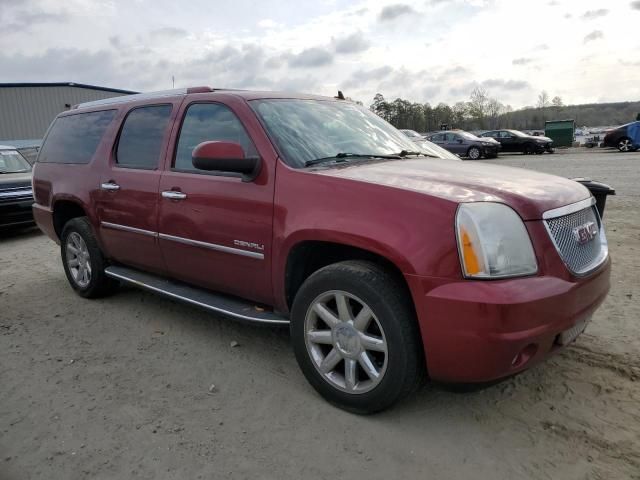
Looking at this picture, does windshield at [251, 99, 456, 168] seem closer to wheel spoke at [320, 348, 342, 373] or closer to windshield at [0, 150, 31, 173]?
wheel spoke at [320, 348, 342, 373]

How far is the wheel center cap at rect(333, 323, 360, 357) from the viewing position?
9.23 ft

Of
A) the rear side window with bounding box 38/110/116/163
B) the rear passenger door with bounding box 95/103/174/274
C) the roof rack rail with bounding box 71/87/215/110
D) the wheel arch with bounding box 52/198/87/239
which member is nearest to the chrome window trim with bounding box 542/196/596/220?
the roof rack rail with bounding box 71/87/215/110

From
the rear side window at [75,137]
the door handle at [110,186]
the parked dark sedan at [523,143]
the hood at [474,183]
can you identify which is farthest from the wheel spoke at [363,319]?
the parked dark sedan at [523,143]

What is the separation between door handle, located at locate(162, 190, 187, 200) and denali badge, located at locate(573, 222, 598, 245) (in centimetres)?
252

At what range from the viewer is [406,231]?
2.54 meters

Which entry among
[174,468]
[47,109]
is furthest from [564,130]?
[174,468]

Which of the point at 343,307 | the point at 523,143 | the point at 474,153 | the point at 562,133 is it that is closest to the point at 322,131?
the point at 343,307

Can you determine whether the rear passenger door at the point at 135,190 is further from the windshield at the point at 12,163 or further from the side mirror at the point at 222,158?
the windshield at the point at 12,163

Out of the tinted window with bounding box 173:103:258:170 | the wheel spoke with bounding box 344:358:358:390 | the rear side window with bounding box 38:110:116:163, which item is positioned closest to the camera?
the wheel spoke with bounding box 344:358:358:390

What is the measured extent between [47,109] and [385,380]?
36.5 meters

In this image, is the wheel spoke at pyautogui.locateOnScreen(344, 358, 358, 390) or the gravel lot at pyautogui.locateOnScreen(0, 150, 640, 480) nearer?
the gravel lot at pyautogui.locateOnScreen(0, 150, 640, 480)

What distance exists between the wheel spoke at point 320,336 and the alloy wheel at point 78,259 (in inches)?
115

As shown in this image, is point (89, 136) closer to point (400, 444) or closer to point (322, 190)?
point (322, 190)

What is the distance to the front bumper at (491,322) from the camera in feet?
7.68
